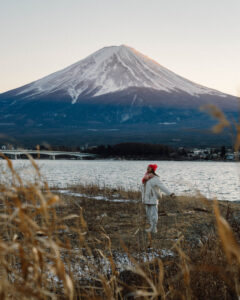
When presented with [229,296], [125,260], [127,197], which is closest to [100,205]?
[127,197]

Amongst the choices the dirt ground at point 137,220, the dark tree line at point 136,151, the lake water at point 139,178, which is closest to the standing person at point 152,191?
the dirt ground at point 137,220

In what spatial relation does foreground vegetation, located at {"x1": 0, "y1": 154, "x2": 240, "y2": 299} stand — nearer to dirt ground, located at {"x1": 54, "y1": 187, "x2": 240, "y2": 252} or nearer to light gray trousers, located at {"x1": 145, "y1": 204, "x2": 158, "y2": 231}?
dirt ground, located at {"x1": 54, "y1": 187, "x2": 240, "y2": 252}

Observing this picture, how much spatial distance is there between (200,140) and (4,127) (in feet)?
302

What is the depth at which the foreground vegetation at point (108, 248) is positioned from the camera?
1214 millimetres

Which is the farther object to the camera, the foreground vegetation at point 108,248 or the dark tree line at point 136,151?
the dark tree line at point 136,151

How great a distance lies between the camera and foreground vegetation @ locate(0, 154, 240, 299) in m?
1.21

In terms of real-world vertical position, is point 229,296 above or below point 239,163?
below

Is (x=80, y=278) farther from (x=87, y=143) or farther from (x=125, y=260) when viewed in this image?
(x=87, y=143)

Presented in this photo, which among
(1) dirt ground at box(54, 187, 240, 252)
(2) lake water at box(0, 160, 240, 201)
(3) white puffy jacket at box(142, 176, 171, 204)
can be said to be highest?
(3) white puffy jacket at box(142, 176, 171, 204)

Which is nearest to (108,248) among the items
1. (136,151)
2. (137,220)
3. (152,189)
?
(152,189)

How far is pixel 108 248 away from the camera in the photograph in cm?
392

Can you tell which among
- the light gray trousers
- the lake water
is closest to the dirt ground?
the light gray trousers

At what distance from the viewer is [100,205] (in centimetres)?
1263

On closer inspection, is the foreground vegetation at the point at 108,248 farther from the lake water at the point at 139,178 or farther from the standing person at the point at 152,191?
the standing person at the point at 152,191
